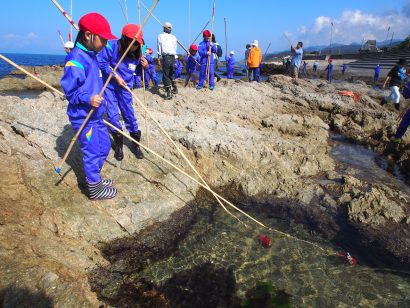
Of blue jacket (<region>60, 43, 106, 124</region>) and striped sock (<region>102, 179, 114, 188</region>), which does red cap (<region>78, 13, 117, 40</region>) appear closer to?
blue jacket (<region>60, 43, 106, 124</region>)

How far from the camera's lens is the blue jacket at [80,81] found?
3.55 metres

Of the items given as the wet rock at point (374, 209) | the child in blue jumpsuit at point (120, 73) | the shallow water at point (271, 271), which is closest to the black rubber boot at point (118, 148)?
the child in blue jumpsuit at point (120, 73)

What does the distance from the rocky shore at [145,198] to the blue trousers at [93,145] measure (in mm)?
559

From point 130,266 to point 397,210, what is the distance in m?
4.54

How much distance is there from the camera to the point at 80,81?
12.0 feet

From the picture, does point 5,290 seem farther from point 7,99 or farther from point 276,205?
point 7,99

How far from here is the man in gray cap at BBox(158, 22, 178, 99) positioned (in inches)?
363

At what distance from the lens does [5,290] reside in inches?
102

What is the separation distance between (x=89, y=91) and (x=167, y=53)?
6.10 meters

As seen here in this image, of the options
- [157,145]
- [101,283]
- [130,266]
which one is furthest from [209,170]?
[101,283]

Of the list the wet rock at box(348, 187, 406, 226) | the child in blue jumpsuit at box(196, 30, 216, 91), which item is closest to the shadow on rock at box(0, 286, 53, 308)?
the wet rock at box(348, 187, 406, 226)

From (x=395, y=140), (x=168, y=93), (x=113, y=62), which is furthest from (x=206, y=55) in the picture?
(x=395, y=140)

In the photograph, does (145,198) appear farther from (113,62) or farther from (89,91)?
(113,62)

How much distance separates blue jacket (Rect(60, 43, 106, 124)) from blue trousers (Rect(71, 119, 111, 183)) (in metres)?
Result: 0.13
